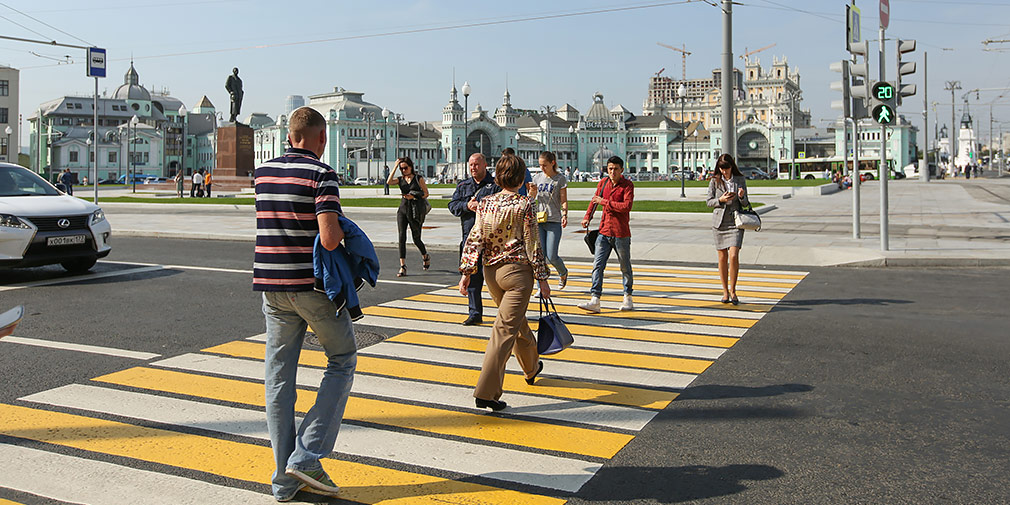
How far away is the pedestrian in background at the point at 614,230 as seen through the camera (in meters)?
9.38

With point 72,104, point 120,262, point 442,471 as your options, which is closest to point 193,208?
point 120,262

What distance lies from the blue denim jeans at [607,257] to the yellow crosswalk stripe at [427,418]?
4287 millimetres

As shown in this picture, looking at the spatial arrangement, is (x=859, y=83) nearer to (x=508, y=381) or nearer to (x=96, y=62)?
(x=508, y=381)

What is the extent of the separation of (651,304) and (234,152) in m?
41.6

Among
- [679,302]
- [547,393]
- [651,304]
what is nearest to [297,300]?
[547,393]

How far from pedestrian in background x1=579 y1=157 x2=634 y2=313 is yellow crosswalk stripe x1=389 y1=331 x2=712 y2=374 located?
6.84ft

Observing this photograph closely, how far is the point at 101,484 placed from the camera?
4.12m

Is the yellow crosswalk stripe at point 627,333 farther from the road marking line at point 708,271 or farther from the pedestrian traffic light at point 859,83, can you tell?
the pedestrian traffic light at point 859,83

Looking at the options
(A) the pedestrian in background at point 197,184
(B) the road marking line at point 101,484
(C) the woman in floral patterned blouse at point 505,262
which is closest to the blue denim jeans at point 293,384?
(B) the road marking line at point 101,484

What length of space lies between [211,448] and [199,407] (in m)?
0.90

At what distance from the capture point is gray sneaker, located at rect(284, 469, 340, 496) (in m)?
3.88

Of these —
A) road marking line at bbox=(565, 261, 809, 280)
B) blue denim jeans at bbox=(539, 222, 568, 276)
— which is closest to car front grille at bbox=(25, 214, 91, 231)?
blue denim jeans at bbox=(539, 222, 568, 276)

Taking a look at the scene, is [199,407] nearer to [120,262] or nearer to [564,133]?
[120,262]

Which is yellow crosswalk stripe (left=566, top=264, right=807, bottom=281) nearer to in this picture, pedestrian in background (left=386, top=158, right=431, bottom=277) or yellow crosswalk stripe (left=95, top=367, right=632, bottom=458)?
pedestrian in background (left=386, top=158, right=431, bottom=277)
